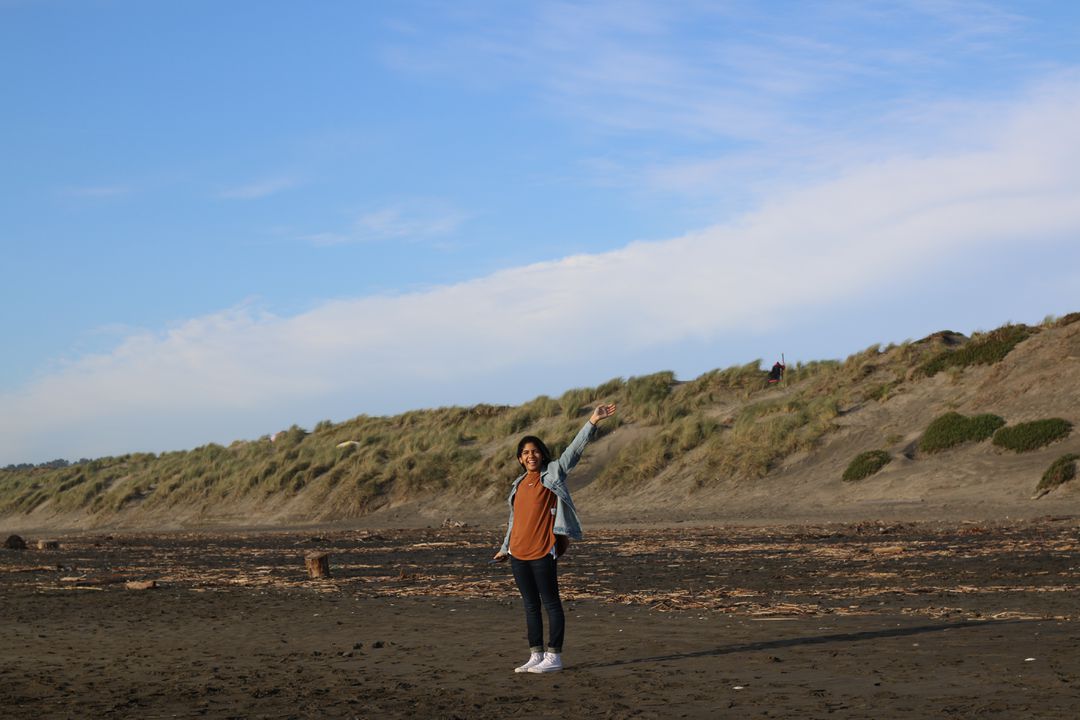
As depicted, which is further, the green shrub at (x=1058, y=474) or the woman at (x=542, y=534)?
the green shrub at (x=1058, y=474)

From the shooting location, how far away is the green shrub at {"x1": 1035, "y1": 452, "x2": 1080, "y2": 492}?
28781mm

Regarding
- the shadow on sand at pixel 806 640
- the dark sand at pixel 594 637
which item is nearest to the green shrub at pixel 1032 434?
the dark sand at pixel 594 637

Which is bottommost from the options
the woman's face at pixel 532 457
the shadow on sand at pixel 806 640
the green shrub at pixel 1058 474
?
the shadow on sand at pixel 806 640

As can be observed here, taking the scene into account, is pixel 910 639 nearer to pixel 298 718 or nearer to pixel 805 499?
Answer: pixel 298 718

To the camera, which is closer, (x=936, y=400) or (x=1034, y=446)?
(x=1034, y=446)

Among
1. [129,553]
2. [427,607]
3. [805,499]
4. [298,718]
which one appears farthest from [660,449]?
[298,718]

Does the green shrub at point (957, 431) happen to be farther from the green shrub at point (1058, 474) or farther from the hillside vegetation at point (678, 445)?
the green shrub at point (1058, 474)

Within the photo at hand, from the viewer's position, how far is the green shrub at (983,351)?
39.9 m

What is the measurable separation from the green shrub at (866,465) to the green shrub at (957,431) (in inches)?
45.7

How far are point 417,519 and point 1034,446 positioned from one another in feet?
59.7

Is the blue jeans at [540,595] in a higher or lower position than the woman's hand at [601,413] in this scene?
lower

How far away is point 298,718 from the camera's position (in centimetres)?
802

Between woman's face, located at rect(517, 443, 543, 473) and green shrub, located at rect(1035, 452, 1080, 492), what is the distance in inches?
872

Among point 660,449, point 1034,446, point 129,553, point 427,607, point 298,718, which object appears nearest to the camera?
point 298,718
